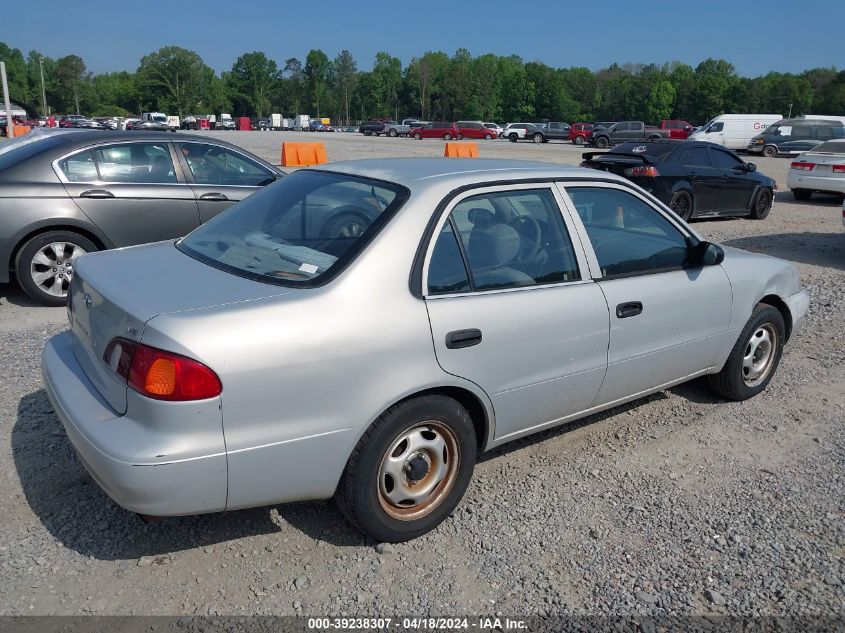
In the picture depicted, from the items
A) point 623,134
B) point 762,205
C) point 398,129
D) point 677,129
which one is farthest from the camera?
point 398,129

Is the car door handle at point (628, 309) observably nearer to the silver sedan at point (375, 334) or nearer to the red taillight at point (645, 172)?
the silver sedan at point (375, 334)

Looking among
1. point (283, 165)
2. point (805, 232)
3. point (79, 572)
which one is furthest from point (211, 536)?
point (283, 165)

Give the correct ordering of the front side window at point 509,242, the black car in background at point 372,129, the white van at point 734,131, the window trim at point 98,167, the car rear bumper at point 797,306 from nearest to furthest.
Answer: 1. the front side window at point 509,242
2. the car rear bumper at point 797,306
3. the window trim at point 98,167
4. the white van at point 734,131
5. the black car in background at point 372,129

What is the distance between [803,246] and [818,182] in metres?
5.38

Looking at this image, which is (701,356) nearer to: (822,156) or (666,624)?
(666,624)

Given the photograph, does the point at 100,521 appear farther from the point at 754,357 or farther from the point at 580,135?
the point at 580,135

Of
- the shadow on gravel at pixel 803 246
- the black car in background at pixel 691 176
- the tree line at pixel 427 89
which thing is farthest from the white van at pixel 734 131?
the tree line at pixel 427 89

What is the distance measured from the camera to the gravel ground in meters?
2.86

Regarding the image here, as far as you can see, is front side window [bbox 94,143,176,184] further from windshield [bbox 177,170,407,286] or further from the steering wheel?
the steering wheel

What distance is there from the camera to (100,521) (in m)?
3.28

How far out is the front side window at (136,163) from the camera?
6832 millimetres

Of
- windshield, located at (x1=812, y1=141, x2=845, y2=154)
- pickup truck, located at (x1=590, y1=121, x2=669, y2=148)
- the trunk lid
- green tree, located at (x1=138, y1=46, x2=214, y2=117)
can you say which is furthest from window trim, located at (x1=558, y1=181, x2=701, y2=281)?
green tree, located at (x1=138, y1=46, x2=214, y2=117)

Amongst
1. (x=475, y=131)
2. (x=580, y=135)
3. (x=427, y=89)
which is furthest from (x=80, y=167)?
(x=427, y=89)

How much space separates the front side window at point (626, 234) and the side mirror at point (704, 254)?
6 centimetres
